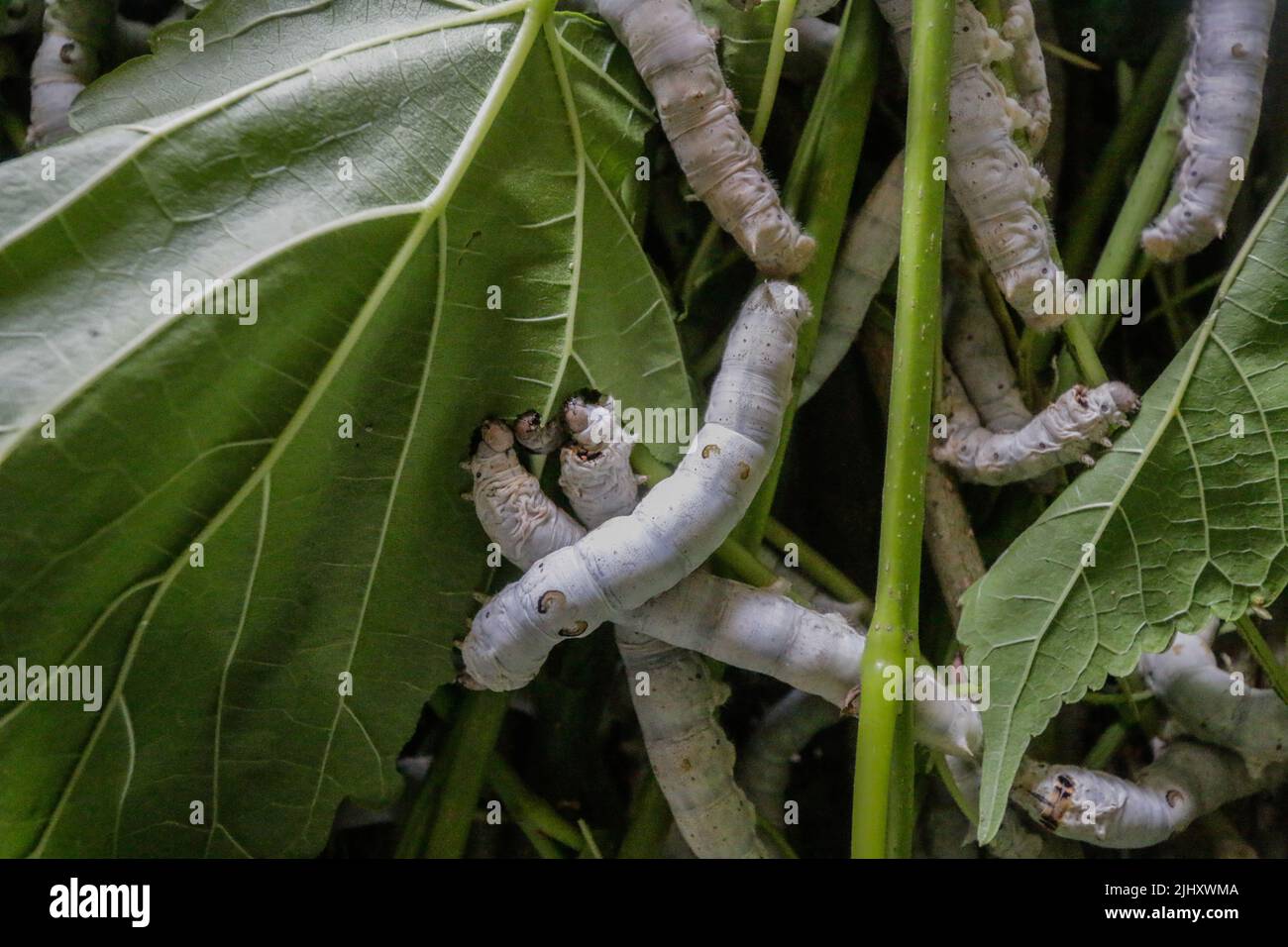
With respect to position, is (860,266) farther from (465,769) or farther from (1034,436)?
(465,769)

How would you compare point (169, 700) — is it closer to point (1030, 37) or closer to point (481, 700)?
point (481, 700)

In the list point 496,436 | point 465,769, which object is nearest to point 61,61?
point 496,436

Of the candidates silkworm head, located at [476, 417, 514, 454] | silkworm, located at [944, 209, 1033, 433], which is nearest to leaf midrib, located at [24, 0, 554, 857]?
silkworm head, located at [476, 417, 514, 454]

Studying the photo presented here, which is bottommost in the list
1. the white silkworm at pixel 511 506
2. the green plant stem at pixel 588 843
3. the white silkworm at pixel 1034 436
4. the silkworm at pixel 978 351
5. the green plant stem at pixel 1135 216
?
the green plant stem at pixel 588 843

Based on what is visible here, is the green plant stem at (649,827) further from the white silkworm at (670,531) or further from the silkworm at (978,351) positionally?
the silkworm at (978,351)

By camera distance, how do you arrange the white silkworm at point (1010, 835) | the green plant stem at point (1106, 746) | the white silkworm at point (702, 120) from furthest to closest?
1. the green plant stem at point (1106, 746)
2. the white silkworm at point (1010, 835)
3. the white silkworm at point (702, 120)

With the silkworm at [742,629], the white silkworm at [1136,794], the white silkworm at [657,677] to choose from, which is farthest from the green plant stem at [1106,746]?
the white silkworm at [657,677]
